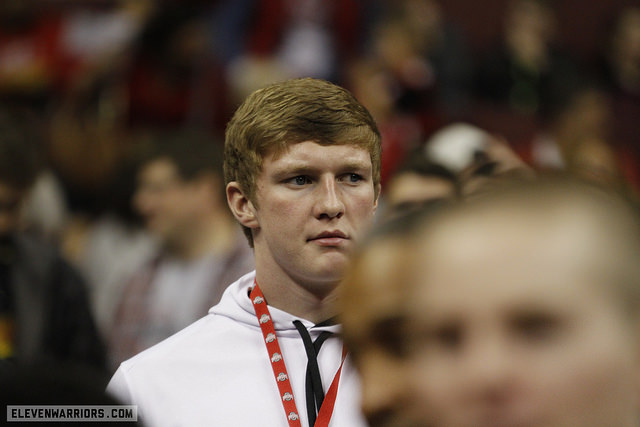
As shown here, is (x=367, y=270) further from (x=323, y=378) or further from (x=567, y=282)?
(x=323, y=378)

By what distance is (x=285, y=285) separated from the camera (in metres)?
2.30

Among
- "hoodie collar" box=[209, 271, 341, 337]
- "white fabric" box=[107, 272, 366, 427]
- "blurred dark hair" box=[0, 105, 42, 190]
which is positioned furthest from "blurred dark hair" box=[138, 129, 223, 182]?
"white fabric" box=[107, 272, 366, 427]

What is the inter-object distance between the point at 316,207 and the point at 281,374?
1.19 feet

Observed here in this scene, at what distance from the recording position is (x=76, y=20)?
830cm

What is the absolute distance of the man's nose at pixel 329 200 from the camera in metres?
2.18

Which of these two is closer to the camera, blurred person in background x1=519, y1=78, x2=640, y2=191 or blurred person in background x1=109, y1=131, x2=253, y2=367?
blurred person in background x1=109, y1=131, x2=253, y2=367

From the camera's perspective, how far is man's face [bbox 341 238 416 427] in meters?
0.90

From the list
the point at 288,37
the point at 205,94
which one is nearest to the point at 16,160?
Answer: the point at 205,94

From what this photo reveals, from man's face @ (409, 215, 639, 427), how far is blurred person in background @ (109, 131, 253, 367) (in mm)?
3177

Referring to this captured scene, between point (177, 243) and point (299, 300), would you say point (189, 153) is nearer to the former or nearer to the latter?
point (177, 243)

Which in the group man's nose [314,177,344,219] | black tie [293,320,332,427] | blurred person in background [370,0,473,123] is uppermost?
blurred person in background [370,0,473,123]

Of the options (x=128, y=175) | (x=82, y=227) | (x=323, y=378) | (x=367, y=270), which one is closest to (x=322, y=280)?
(x=323, y=378)

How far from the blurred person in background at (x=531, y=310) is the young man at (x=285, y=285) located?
4.09 ft

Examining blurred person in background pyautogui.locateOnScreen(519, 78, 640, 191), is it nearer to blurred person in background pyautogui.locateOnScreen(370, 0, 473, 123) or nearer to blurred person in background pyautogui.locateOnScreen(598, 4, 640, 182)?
blurred person in background pyautogui.locateOnScreen(598, 4, 640, 182)
